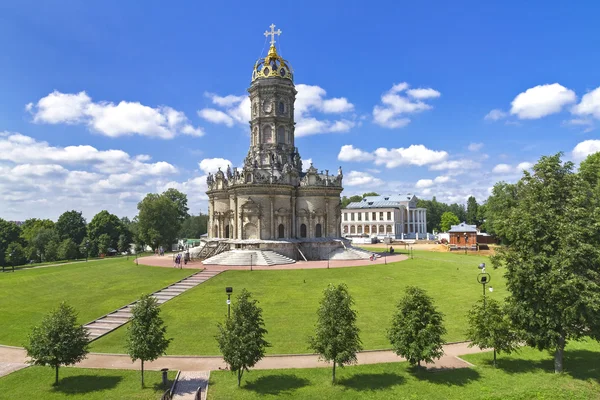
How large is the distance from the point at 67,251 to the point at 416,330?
73.4 m

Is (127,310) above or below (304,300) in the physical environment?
below

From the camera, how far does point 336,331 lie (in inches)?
661

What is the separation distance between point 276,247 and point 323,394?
37843mm

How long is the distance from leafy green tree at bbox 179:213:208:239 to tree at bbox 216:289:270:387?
10304 cm

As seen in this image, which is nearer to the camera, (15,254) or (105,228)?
(15,254)

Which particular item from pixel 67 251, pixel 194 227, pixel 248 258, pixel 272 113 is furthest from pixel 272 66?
pixel 194 227

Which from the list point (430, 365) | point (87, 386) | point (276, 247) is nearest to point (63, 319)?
point (87, 386)

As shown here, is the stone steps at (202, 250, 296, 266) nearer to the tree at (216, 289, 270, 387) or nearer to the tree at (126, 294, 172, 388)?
the tree at (126, 294, 172, 388)

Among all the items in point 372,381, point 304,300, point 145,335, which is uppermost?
point 145,335

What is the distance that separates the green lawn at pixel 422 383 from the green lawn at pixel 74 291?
1484 centimetres

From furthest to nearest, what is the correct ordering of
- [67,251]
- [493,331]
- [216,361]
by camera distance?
1. [67,251]
2. [216,361]
3. [493,331]

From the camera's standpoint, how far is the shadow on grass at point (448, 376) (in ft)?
55.2

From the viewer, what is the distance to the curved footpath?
18500mm

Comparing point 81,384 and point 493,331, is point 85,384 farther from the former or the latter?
point 493,331
